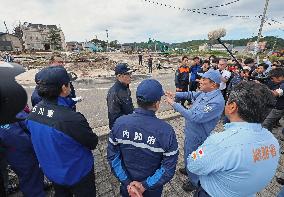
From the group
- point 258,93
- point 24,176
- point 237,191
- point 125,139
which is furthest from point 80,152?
point 258,93

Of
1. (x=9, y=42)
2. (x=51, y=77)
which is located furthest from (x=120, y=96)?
(x=9, y=42)

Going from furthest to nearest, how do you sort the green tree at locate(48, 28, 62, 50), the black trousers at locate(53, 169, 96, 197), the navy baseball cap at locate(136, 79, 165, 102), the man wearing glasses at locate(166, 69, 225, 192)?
1. the green tree at locate(48, 28, 62, 50)
2. the man wearing glasses at locate(166, 69, 225, 192)
3. the black trousers at locate(53, 169, 96, 197)
4. the navy baseball cap at locate(136, 79, 165, 102)

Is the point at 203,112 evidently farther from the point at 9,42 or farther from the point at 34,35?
the point at 34,35

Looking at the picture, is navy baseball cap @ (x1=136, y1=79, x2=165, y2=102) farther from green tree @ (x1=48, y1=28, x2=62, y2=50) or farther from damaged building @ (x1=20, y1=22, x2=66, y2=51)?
damaged building @ (x1=20, y1=22, x2=66, y2=51)

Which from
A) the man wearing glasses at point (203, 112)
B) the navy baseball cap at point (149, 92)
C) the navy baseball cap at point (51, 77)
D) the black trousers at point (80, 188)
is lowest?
the black trousers at point (80, 188)

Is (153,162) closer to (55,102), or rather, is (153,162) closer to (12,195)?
(55,102)

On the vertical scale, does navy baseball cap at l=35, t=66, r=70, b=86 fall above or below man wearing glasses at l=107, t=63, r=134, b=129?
above

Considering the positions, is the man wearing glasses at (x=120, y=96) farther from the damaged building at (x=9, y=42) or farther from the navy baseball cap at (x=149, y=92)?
the damaged building at (x=9, y=42)

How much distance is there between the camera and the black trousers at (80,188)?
236 cm

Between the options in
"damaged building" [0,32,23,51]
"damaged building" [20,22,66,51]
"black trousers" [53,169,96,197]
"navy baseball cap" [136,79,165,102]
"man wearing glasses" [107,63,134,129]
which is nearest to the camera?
"navy baseball cap" [136,79,165,102]

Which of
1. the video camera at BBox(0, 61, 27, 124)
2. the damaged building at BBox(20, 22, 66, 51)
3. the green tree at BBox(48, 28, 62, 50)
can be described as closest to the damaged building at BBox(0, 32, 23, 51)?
the damaged building at BBox(20, 22, 66, 51)

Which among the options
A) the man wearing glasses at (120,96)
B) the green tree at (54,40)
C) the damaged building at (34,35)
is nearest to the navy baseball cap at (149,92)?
the man wearing glasses at (120,96)

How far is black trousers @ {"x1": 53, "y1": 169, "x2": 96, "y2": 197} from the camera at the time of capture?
7.73 ft

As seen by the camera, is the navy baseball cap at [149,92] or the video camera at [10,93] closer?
the video camera at [10,93]
